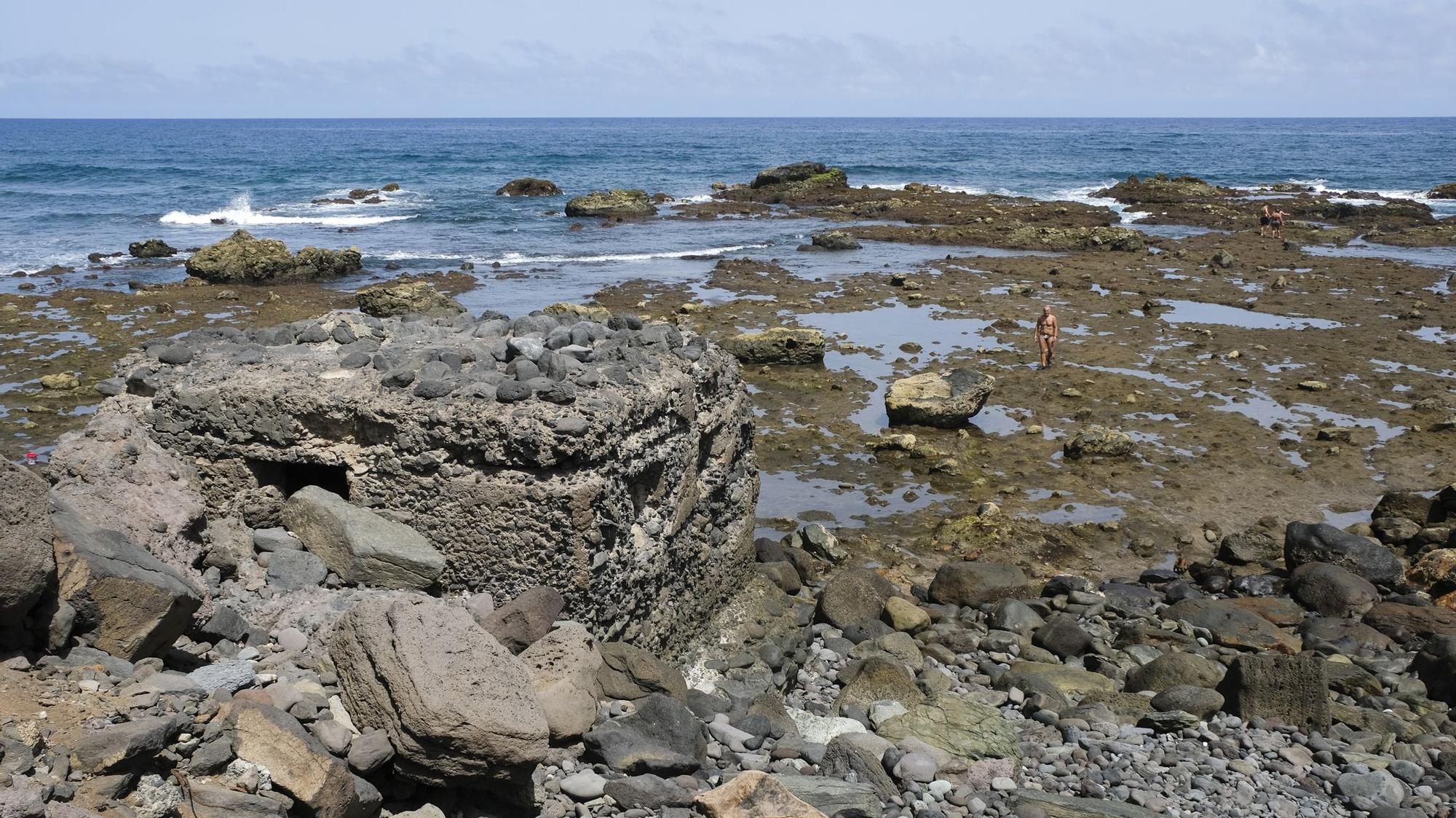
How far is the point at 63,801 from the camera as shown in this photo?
4.24m

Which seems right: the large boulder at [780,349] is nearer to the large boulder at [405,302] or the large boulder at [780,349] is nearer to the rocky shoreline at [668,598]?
the rocky shoreline at [668,598]

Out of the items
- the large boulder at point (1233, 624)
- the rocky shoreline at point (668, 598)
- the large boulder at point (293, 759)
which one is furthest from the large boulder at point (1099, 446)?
the large boulder at point (293, 759)

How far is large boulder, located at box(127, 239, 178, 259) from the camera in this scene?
Result: 33219 millimetres

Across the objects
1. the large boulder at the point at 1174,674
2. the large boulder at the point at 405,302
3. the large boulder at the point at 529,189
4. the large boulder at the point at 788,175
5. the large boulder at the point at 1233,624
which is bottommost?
the large boulder at the point at 1233,624

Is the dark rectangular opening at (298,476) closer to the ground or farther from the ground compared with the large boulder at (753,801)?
farther from the ground

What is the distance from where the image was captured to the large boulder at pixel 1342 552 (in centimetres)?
1147

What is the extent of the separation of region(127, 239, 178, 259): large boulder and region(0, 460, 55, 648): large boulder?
1259 inches

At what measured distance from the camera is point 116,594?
5426 millimetres

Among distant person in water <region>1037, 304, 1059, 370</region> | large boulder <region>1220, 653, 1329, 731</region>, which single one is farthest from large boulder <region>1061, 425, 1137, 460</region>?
large boulder <region>1220, 653, 1329, 731</region>

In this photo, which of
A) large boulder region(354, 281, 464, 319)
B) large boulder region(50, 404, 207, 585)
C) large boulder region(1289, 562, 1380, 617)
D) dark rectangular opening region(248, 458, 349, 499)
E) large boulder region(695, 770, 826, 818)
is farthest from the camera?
large boulder region(354, 281, 464, 319)

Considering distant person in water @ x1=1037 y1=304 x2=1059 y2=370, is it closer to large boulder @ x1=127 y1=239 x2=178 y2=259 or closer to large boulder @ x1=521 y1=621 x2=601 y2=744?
large boulder @ x1=521 y1=621 x2=601 y2=744

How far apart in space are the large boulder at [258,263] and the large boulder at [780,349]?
16.0 meters

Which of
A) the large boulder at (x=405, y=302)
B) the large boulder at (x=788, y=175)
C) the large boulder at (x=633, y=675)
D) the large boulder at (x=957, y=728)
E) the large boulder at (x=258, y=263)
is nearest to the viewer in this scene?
the large boulder at (x=633, y=675)

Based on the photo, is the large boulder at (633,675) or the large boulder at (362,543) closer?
the large boulder at (633,675)
